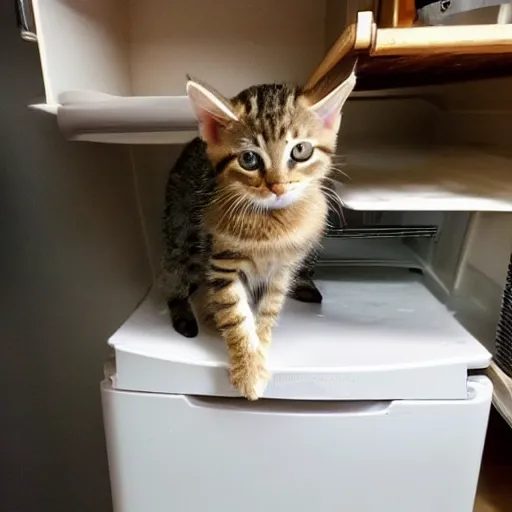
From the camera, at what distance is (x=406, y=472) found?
68 centimetres

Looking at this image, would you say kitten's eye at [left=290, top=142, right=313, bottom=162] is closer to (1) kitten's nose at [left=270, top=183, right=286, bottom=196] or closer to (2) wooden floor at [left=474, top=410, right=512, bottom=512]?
(1) kitten's nose at [left=270, top=183, right=286, bottom=196]

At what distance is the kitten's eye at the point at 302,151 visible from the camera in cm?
67

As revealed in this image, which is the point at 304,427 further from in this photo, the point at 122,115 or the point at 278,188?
the point at 122,115

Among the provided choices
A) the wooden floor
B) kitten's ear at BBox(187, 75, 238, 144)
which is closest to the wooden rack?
kitten's ear at BBox(187, 75, 238, 144)

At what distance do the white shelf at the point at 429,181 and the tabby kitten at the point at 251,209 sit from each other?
0.25 ft

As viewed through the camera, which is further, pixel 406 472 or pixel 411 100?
pixel 411 100

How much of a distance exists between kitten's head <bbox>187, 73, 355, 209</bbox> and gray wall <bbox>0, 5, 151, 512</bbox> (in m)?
0.56

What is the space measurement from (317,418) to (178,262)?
34 cm

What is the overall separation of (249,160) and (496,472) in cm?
65

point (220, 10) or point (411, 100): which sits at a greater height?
point (220, 10)

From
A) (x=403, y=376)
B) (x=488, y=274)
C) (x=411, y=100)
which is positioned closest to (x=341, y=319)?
(x=403, y=376)

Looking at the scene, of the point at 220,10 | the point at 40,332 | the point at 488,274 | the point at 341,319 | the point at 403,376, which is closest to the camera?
the point at 403,376

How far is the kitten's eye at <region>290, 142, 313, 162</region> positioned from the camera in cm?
67

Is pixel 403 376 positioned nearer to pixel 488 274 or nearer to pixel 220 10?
pixel 488 274
